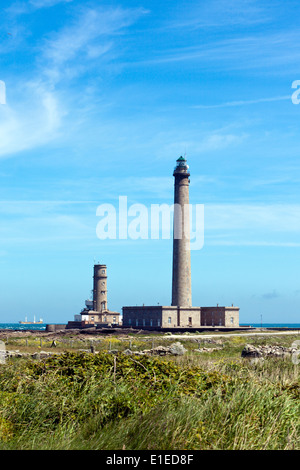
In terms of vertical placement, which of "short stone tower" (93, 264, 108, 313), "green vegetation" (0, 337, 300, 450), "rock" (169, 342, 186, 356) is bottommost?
"rock" (169, 342, 186, 356)

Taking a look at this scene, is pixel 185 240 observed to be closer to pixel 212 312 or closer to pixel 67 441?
pixel 212 312

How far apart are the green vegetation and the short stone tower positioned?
84832mm

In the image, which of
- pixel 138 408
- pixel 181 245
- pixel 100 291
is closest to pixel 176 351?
pixel 138 408

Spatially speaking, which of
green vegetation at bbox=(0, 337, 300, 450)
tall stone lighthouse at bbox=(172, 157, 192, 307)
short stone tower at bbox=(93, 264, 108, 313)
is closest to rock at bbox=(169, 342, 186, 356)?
green vegetation at bbox=(0, 337, 300, 450)

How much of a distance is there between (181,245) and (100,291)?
2831 centimetres

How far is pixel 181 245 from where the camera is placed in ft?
247

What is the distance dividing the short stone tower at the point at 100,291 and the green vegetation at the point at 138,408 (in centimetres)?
8483

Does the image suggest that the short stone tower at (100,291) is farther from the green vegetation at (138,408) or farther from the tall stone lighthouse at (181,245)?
the green vegetation at (138,408)

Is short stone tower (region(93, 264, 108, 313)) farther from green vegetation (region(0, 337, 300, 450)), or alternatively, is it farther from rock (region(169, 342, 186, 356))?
green vegetation (region(0, 337, 300, 450))

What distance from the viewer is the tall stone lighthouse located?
246 ft

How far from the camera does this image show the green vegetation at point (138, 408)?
31.2ft

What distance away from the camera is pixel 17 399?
1168 cm

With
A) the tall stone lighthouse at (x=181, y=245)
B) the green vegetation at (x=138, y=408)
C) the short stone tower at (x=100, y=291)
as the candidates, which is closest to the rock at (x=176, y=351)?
the green vegetation at (x=138, y=408)
